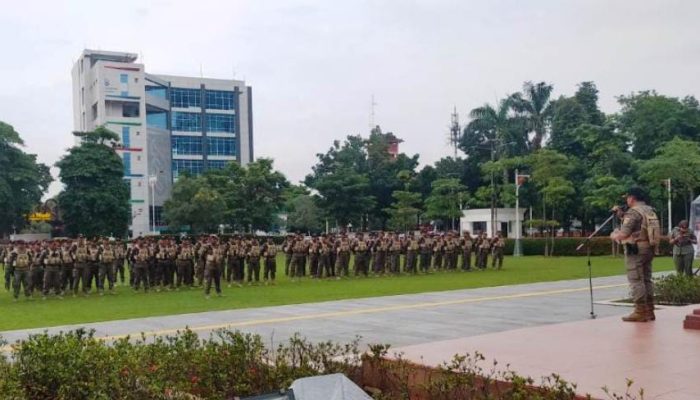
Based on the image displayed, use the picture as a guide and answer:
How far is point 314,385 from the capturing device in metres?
2.87

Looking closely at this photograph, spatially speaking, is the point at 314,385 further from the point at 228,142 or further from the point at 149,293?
the point at 228,142

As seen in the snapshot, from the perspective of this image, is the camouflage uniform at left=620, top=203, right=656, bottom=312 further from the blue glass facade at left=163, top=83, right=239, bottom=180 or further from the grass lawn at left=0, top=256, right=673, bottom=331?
the blue glass facade at left=163, top=83, right=239, bottom=180

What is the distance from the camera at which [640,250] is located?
7949 millimetres

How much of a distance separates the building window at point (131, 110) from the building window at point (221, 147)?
32.2 ft

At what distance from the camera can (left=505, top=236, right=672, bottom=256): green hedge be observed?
31952 mm

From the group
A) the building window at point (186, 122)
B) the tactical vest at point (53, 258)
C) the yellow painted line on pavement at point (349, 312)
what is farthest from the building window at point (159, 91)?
the yellow painted line on pavement at point (349, 312)

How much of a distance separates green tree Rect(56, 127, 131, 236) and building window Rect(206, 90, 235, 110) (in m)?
28.6

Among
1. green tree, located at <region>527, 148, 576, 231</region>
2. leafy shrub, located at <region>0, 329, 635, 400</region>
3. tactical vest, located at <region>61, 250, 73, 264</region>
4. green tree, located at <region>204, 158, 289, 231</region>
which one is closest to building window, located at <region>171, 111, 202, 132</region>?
green tree, located at <region>204, 158, 289, 231</region>

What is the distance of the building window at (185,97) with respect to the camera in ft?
230

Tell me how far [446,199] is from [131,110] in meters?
35.2

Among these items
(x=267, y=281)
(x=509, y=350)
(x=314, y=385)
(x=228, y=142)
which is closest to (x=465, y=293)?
(x=267, y=281)

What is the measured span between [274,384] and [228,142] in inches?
2691

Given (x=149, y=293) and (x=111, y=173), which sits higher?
(x=111, y=173)

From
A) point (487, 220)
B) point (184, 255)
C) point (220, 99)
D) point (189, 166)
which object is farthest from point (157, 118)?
point (184, 255)
